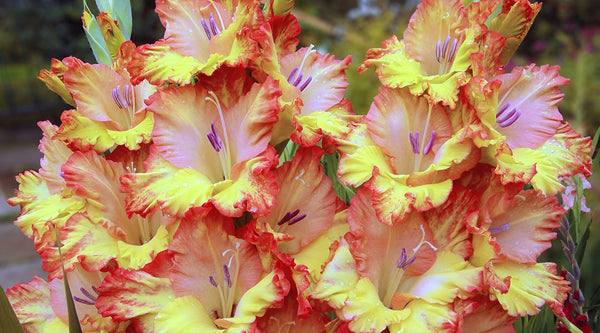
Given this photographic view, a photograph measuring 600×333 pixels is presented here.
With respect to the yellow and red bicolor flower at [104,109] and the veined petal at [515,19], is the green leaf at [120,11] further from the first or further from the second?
the veined petal at [515,19]

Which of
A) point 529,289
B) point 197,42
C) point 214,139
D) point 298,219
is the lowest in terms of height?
point 529,289

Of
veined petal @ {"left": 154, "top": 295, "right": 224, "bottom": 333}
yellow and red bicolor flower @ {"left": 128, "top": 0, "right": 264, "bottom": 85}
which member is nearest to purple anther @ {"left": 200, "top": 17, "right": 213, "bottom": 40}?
yellow and red bicolor flower @ {"left": 128, "top": 0, "right": 264, "bottom": 85}

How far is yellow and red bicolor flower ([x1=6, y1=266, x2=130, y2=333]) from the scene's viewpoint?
0.75 meters

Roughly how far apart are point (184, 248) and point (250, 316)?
0.11 m

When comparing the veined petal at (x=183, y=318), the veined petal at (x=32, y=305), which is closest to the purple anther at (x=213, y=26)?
the veined petal at (x=183, y=318)

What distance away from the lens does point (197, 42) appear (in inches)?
29.2

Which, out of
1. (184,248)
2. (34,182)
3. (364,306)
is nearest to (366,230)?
(364,306)

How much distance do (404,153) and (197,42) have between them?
0.31m

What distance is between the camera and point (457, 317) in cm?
63

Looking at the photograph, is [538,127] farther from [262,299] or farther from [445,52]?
[262,299]

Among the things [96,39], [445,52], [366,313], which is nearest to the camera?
Answer: [366,313]

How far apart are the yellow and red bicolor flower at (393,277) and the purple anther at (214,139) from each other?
0.18 meters

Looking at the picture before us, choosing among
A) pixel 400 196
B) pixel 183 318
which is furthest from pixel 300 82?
pixel 183 318

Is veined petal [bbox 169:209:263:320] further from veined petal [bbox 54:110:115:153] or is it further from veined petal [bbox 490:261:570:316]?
veined petal [bbox 490:261:570:316]
